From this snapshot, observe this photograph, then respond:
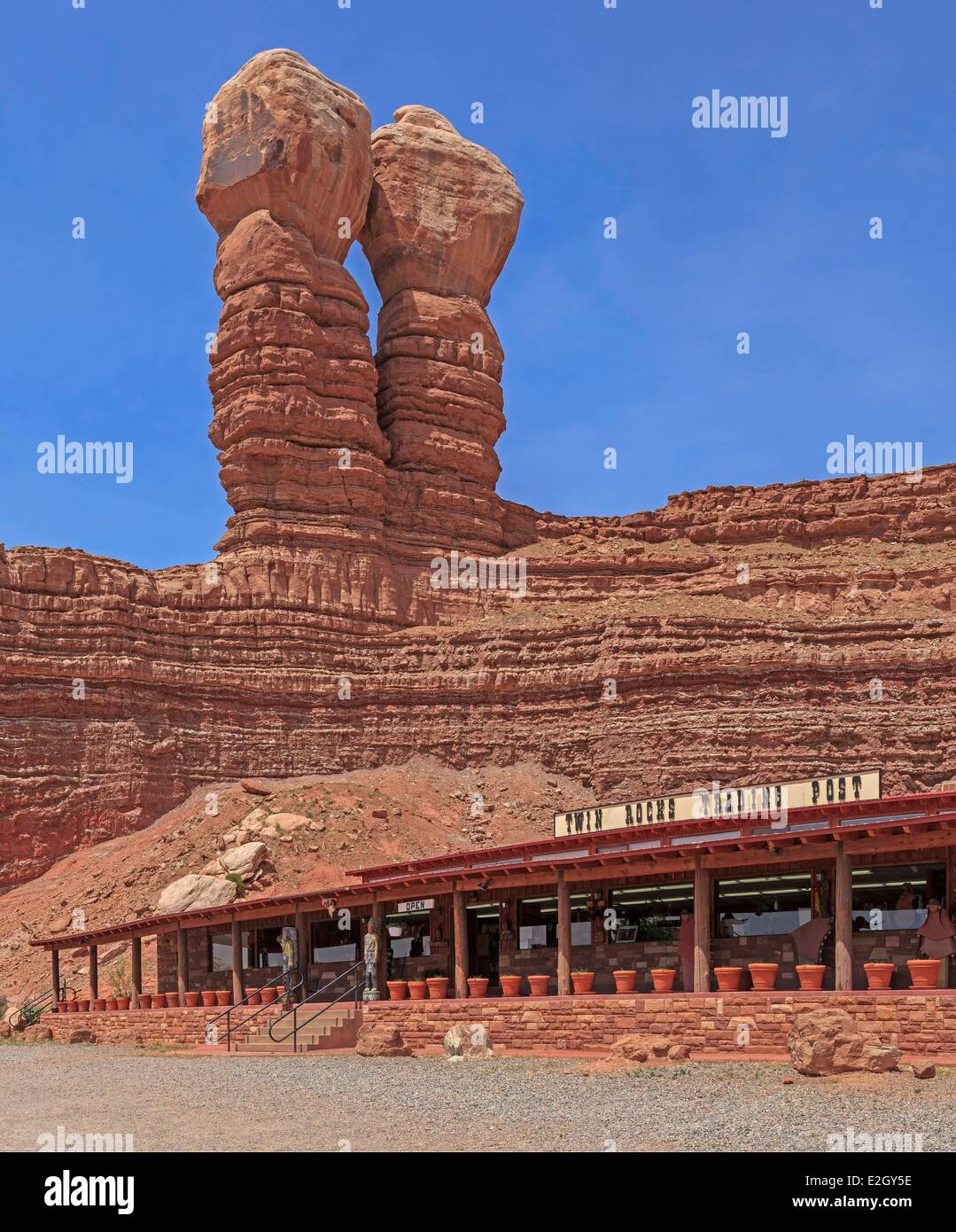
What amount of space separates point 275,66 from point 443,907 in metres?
55.3

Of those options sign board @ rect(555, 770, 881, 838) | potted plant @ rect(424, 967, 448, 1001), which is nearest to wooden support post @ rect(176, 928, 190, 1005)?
potted plant @ rect(424, 967, 448, 1001)

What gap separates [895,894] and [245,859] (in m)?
27.9

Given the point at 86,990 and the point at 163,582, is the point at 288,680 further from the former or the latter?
the point at 86,990

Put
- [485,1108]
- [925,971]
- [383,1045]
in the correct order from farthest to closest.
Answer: [383,1045] < [925,971] < [485,1108]

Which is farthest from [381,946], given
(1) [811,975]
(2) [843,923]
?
(2) [843,923]

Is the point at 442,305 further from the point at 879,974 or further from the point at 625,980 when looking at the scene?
the point at 879,974

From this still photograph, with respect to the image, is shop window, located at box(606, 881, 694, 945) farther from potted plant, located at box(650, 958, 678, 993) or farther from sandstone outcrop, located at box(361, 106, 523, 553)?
sandstone outcrop, located at box(361, 106, 523, 553)

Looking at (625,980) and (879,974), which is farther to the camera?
(625,980)

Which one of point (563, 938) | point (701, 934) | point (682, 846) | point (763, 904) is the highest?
point (682, 846)

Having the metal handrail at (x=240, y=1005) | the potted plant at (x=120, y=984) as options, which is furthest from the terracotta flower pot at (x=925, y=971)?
the potted plant at (x=120, y=984)

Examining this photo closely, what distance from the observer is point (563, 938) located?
29219mm

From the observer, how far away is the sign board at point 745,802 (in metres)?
27.5
